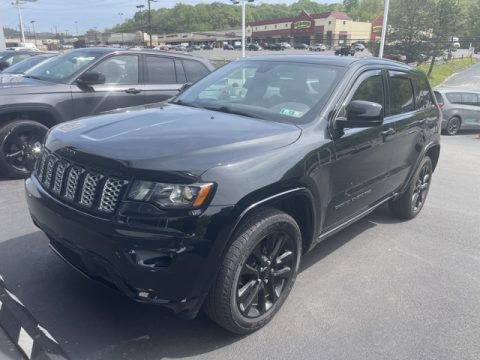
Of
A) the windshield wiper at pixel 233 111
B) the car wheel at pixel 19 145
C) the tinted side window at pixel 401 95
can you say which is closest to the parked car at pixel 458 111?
the tinted side window at pixel 401 95

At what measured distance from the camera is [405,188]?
→ 496 centimetres

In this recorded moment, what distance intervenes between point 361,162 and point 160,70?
14.3ft

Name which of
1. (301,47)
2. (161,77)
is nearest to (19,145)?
(161,77)

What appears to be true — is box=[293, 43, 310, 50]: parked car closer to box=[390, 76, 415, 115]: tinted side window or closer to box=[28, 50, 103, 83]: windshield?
box=[28, 50, 103, 83]: windshield

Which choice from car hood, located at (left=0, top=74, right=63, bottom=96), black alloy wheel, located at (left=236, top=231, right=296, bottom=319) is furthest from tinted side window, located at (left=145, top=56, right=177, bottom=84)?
black alloy wheel, located at (left=236, top=231, right=296, bottom=319)

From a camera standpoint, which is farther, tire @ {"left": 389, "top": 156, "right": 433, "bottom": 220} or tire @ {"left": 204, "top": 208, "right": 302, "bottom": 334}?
tire @ {"left": 389, "top": 156, "right": 433, "bottom": 220}

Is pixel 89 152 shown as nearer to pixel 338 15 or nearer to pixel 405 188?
pixel 405 188

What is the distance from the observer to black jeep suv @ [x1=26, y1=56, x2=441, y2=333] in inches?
95.5

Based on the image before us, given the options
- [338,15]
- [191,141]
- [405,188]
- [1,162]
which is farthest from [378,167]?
[338,15]

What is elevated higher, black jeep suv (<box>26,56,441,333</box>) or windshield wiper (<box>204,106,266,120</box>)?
windshield wiper (<box>204,106,266,120</box>)

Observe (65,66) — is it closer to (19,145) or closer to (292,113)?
(19,145)

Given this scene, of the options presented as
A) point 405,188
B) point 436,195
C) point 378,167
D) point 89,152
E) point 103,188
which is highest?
point 89,152

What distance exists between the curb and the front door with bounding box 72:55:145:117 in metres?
3.64

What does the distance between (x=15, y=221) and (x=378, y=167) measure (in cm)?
371
